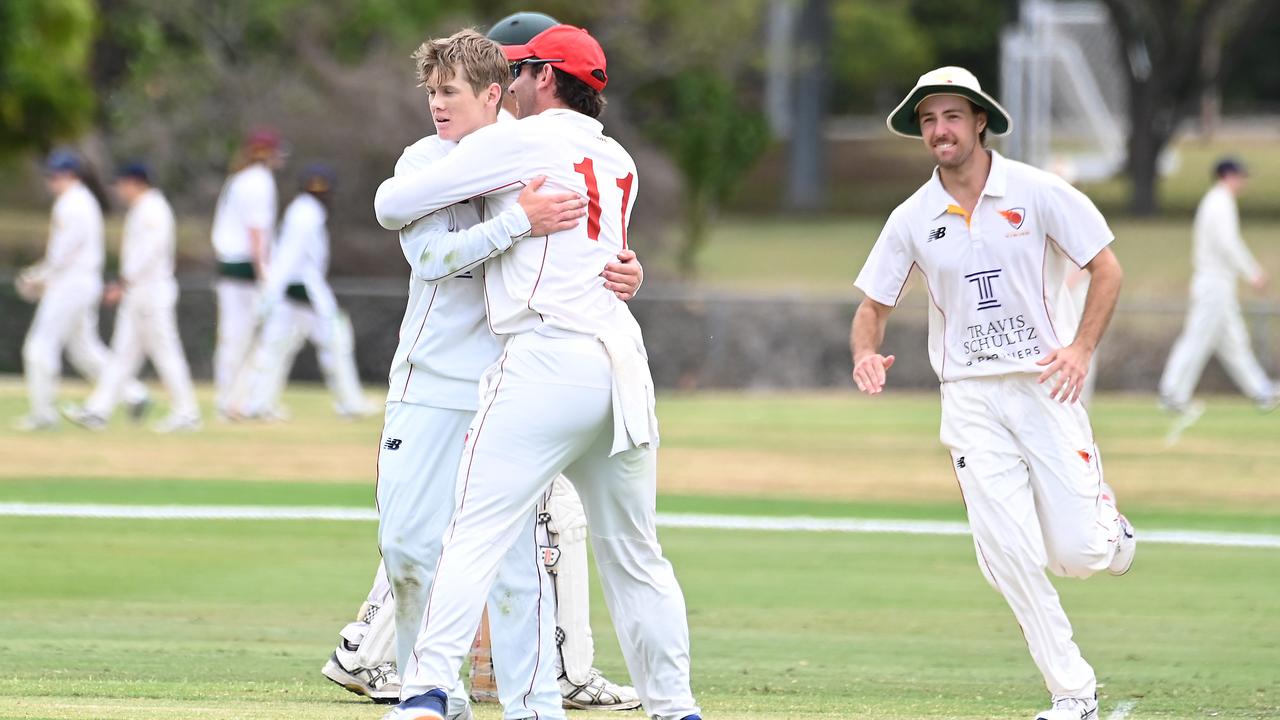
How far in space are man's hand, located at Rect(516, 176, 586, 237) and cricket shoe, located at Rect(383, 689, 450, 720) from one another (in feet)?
4.50

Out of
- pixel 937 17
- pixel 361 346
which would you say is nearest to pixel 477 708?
pixel 361 346

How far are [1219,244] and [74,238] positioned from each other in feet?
34.5

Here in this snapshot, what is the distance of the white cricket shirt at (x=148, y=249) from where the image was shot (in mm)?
16828

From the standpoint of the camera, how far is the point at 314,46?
3130cm

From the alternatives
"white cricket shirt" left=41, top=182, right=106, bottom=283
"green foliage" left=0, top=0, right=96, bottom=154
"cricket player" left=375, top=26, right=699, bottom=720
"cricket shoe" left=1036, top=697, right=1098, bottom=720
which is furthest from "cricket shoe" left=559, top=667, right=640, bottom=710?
"green foliage" left=0, top=0, right=96, bottom=154

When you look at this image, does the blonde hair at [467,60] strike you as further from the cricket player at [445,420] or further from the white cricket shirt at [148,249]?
the white cricket shirt at [148,249]

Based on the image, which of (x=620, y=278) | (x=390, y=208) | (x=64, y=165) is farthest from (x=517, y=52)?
(x=64, y=165)

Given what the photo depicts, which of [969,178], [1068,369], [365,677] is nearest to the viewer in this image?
[1068,369]

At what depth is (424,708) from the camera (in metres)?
5.63

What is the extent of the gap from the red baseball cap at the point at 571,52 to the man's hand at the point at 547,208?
0.39 m

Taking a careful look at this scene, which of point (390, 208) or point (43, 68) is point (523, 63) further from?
point (43, 68)

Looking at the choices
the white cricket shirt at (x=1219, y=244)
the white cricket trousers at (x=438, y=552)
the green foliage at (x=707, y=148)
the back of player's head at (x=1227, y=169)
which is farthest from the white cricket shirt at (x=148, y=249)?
the green foliage at (x=707, y=148)

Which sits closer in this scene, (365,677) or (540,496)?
(540,496)

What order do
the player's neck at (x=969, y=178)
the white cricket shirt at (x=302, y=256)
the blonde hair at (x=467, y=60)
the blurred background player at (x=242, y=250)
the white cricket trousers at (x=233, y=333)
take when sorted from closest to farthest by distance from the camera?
the blonde hair at (x=467, y=60) → the player's neck at (x=969, y=178) → the white cricket shirt at (x=302, y=256) → the blurred background player at (x=242, y=250) → the white cricket trousers at (x=233, y=333)
